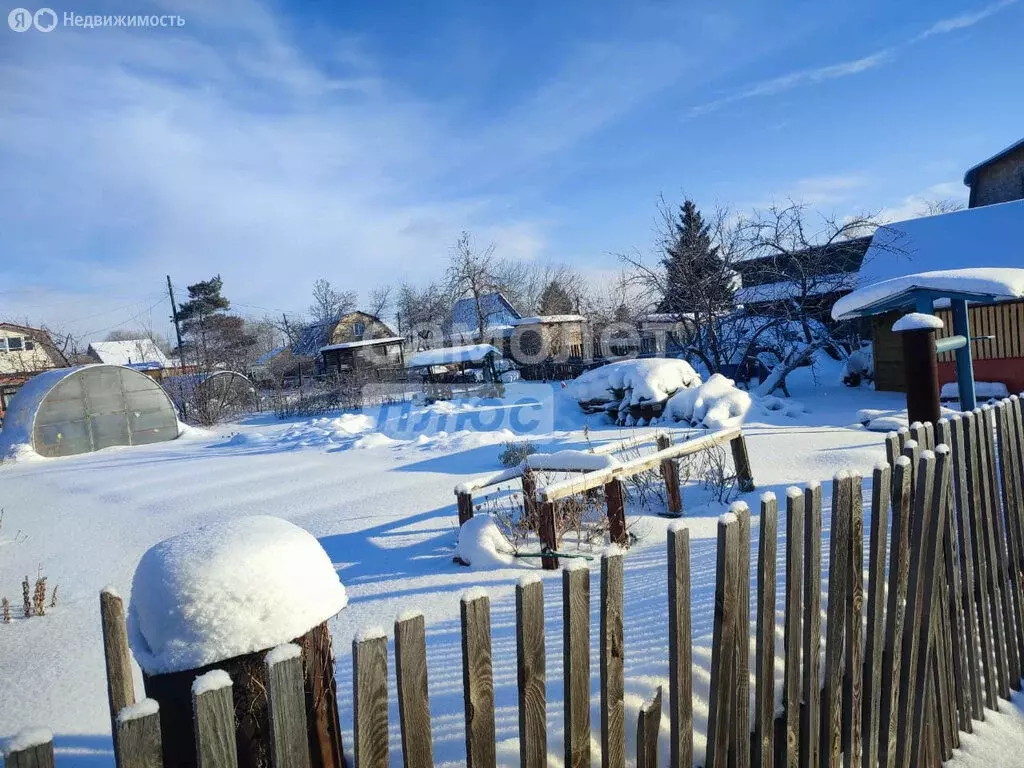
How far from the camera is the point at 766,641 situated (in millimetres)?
1937

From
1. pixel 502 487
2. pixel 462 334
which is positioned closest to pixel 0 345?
pixel 462 334

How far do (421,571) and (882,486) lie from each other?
3.23 meters

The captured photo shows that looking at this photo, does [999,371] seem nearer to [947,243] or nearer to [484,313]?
[947,243]

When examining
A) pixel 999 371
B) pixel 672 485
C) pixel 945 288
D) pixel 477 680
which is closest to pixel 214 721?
pixel 477 680

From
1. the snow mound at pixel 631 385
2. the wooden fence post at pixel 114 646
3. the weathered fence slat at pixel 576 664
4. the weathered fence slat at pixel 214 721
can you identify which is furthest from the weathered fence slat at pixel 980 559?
the snow mound at pixel 631 385

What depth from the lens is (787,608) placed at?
1.98 metres

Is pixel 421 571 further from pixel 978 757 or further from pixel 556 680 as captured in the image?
pixel 978 757

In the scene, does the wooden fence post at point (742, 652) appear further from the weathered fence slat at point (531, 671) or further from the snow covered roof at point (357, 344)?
the snow covered roof at point (357, 344)

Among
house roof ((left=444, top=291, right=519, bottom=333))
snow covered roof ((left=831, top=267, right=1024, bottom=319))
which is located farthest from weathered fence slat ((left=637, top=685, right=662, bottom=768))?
house roof ((left=444, top=291, right=519, bottom=333))

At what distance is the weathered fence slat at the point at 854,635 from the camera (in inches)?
84.1

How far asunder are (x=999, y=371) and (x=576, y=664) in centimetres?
1387

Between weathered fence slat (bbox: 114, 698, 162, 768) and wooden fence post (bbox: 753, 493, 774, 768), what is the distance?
155cm

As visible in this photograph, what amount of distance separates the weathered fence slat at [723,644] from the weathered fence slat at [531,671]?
1.88 feet

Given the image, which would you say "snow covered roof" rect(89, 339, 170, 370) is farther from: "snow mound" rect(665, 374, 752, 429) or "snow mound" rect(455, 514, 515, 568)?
"snow mound" rect(455, 514, 515, 568)
